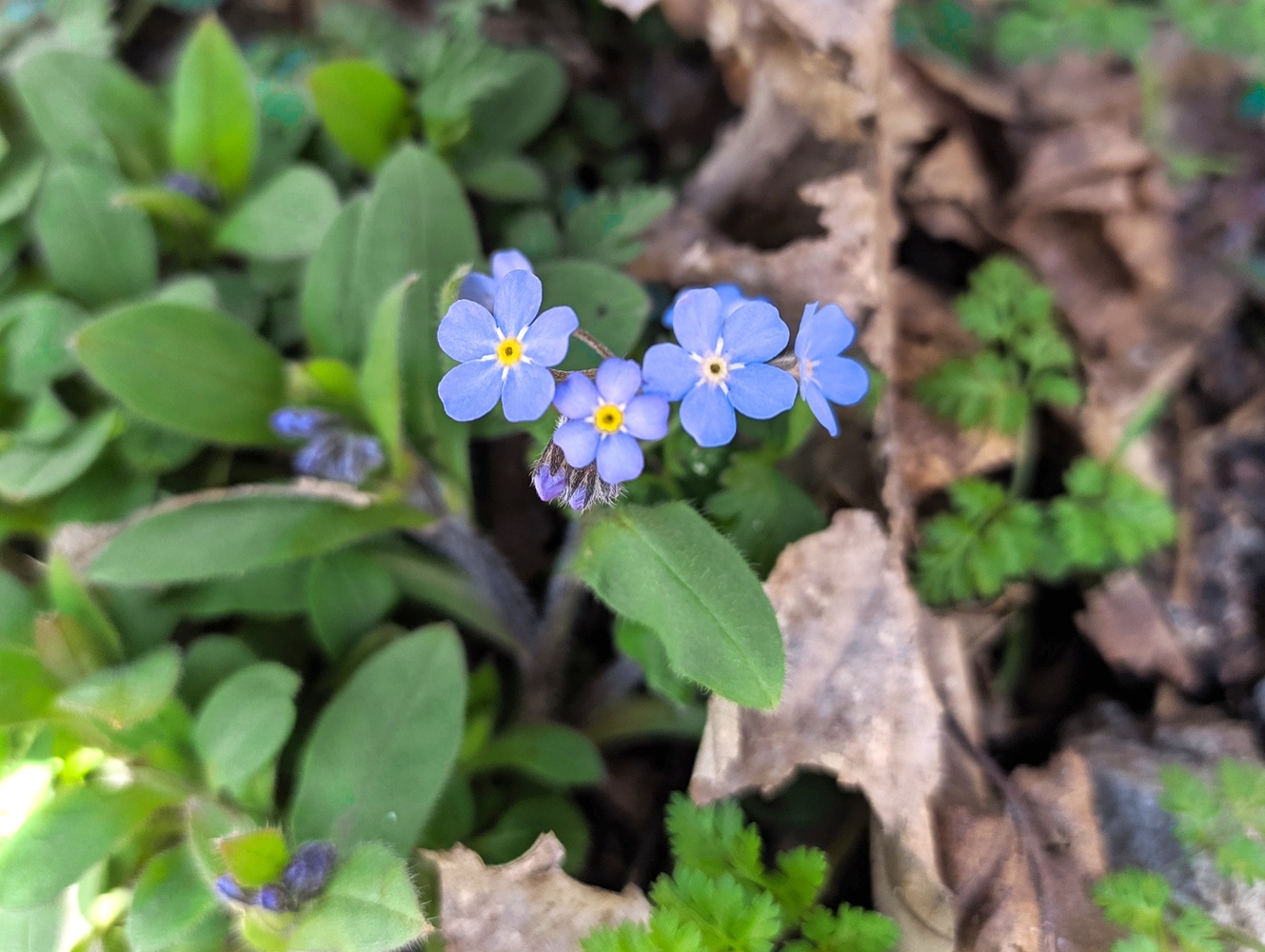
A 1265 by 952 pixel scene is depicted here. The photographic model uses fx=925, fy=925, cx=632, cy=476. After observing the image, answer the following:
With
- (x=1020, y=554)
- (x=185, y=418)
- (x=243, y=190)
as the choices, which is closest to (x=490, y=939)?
(x=185, y=418)

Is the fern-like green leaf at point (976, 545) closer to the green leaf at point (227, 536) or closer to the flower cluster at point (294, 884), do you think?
the green leaf at point (227, 536)

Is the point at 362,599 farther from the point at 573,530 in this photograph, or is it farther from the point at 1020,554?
the point at 1020,554

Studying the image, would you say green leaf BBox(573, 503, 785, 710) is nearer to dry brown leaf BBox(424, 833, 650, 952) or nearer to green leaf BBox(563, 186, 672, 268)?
dry brown leaf BBox(424, 833, 650, 952)

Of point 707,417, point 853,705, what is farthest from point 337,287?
point 853,705

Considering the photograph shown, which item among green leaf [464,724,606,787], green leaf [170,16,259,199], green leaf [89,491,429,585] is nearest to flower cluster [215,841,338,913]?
green leaf [464,724,606,787]

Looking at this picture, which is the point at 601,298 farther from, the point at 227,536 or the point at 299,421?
the point at 227,536

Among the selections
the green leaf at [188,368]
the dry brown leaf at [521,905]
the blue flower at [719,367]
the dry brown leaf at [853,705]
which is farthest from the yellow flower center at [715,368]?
the green leaf at [188,368]
